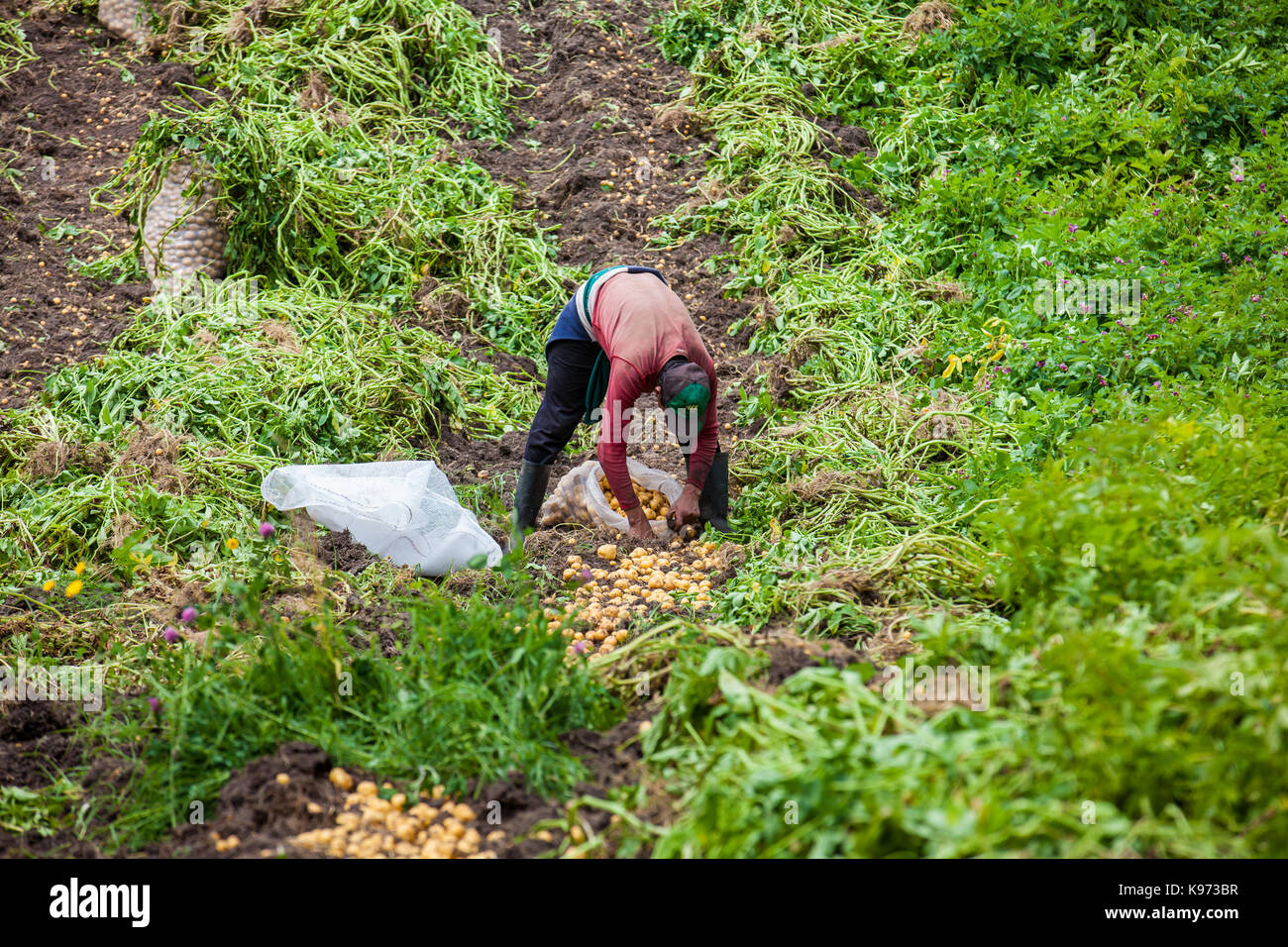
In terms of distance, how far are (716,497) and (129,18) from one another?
7.22 metres

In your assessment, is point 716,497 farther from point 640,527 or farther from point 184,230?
point 184,230

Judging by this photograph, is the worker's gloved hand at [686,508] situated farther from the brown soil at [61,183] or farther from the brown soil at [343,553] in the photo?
the brown soil at [61,183]

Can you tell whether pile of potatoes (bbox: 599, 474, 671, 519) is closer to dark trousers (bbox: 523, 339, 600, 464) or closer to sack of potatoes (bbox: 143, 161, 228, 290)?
dark trousers (bbox: 523, 339, 600, 464)

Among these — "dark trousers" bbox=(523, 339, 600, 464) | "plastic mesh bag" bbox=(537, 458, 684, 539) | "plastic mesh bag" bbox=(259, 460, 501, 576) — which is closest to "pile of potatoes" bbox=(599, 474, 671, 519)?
"plastic mesh bag" bbox=(537, 458, 684, 539)

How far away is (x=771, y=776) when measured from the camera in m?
2.29

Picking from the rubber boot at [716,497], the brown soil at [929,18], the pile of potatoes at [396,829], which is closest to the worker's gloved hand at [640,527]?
the rubber boot at [716,497]

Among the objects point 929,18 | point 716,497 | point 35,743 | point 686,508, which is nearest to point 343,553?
point 35,743

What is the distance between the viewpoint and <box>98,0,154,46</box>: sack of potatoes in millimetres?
8297

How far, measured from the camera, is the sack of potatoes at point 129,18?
→ 830cm

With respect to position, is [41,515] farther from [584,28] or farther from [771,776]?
[584,28]

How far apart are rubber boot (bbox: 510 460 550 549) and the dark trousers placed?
5 cm

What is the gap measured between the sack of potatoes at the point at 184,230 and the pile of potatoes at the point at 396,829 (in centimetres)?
444

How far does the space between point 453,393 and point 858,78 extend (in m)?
4.31
